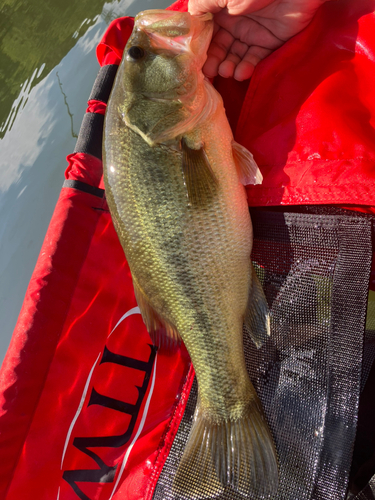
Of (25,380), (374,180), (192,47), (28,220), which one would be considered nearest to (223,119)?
(192,47)

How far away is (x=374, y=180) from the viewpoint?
3.61 feet

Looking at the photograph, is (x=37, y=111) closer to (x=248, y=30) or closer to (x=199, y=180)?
(x=248, y=30)

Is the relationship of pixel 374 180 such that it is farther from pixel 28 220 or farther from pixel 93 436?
pixel 28 220

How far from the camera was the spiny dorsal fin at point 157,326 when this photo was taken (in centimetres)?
135

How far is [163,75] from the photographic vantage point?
1.32 metres

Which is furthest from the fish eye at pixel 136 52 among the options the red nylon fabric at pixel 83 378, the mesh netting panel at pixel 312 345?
the mesh netting panel at pixel 312 345

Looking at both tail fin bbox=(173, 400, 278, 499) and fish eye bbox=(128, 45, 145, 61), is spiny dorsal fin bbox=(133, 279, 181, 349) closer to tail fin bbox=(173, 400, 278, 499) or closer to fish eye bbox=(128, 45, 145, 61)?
tail fin bbox=(173, 400, 278, 499)

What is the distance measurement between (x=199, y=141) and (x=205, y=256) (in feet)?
1.49

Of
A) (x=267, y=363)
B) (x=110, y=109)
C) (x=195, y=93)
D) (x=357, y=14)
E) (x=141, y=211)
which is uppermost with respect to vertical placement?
(x=357, y=14)

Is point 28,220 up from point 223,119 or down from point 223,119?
down

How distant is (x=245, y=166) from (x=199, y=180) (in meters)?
0.20

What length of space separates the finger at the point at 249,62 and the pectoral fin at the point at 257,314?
2.95 feet

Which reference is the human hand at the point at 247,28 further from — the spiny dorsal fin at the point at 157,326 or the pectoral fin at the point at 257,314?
the spiny dorsal fin at the point at 157,326

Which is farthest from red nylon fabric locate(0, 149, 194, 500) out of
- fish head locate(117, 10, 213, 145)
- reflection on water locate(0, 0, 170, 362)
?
reflection on water locate(0, 0, 170, 362)
